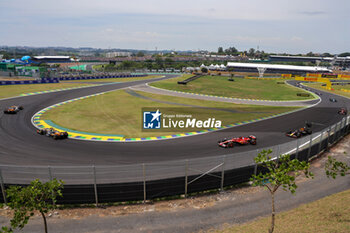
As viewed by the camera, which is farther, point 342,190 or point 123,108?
point 123,108

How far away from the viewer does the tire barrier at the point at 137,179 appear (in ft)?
41.8

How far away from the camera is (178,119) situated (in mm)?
32906

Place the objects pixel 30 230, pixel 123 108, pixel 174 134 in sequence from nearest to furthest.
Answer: pixel 30 230, pixel 174 134, pixel 123 108

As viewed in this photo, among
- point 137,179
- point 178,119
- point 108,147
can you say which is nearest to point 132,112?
point 178,119

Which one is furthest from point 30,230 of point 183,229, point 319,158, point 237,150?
point 319,158

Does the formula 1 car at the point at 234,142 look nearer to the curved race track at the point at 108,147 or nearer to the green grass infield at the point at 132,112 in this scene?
the curved race track at the point at 108,147

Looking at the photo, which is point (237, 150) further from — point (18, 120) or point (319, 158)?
point (18, 120)

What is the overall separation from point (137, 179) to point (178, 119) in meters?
18.6

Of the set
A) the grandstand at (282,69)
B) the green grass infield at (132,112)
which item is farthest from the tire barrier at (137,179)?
the grandstand at (282,69)

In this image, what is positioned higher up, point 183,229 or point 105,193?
point 105,193

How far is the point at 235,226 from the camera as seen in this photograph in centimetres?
1125

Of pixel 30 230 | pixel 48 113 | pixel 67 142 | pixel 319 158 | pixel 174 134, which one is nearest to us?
pixel 30 230

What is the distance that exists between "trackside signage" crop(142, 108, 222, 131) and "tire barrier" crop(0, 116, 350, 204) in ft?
36.7

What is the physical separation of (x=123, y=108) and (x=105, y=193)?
26800mm
